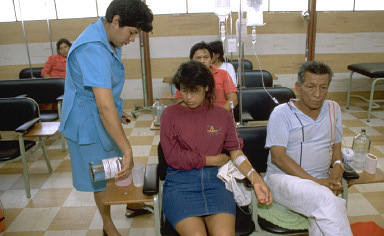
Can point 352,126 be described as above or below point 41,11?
below

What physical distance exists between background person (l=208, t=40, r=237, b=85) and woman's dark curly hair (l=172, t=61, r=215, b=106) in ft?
5.12

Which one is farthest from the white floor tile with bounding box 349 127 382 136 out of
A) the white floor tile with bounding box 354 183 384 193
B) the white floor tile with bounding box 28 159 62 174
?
the white floor tile with bounding box 28 159 62 174

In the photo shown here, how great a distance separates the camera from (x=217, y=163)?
71.8 inches

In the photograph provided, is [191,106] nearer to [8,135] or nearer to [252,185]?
[252,185]

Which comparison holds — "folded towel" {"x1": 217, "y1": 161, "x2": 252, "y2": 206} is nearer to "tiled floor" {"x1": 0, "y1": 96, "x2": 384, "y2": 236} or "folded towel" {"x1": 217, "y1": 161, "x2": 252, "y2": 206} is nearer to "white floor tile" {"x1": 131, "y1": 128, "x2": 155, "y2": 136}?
"tiled floor" {"x1": 0, "y1": 96, "x2": 384, "y2": 236}

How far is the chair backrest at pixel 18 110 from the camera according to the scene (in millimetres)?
2900

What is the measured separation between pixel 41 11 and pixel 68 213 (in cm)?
381

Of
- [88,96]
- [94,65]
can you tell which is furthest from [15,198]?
[94,65]

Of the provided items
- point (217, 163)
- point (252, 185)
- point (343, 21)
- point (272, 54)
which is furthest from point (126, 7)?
point (343, 21)

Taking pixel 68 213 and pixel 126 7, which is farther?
pixel 68 213

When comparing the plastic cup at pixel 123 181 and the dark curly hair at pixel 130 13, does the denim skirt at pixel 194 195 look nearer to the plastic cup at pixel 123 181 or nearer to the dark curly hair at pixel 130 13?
the plastic cup at pixel 123 181

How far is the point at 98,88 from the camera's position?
1.61 metres

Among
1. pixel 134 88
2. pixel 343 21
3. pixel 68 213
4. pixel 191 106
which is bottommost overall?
pixel 68 213

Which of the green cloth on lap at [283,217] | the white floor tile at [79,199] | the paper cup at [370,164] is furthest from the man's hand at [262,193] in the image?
the white floor tile at [79,199]
